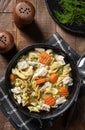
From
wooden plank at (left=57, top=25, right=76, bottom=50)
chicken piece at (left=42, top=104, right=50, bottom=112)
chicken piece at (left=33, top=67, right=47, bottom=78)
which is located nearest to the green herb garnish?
wooden plank at (left=57, top=25, right=76, bottom=50)

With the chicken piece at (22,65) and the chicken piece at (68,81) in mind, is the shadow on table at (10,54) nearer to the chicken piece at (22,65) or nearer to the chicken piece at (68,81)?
the chicken piece at (22,65)

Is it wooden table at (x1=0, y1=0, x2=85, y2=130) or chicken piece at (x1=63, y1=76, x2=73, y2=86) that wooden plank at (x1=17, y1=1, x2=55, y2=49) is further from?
chicken piece at (x1=63, y1=76, x2=73, y2=86)

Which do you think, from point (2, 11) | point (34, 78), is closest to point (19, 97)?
point (34, 78)

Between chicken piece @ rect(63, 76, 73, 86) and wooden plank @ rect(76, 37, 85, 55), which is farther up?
wooden plank @ rect(76, 37, 85, 55)

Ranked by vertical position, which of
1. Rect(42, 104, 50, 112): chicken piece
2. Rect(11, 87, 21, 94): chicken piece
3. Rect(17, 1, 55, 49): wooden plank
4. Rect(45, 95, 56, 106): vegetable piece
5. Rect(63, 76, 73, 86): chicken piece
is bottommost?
Rect(42, 104, 50, 112): chicken piece

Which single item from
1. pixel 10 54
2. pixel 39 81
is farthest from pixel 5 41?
pixel 39 81

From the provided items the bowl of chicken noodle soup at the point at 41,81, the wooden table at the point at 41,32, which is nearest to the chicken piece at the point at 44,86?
the bowl of chicken noodle soup at the point at 41,81
